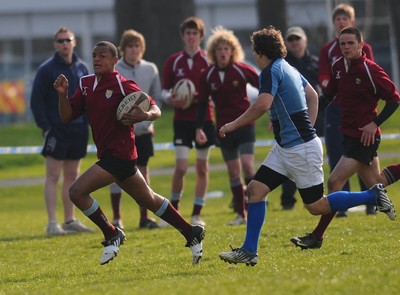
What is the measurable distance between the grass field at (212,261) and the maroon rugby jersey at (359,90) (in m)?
1.20

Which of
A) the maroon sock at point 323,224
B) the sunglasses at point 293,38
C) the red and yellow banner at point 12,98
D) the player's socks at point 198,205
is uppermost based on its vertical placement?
the sunglasses at point 293,38

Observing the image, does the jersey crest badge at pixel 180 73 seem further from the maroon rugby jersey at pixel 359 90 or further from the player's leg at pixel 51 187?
the maroon rugby jersey at pixel 359 90

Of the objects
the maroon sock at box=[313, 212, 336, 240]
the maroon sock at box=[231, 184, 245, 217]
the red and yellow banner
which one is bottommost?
the red and yellow banner

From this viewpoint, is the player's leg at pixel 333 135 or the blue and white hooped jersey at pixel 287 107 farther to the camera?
the player's leg at pixel 333 135

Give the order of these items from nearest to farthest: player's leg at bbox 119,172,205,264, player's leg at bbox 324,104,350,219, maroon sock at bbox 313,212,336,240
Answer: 1. player's leg at bbox 119,172,205,264
2. maroon sock at bbox 313,212,336,240
3. player's leg at bbox 324,104,350,219

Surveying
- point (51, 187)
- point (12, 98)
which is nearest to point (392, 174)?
point (51, 187)

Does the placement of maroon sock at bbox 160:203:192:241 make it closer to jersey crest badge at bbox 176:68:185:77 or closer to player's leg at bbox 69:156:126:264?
player's leg at bbox 69:156:126:264

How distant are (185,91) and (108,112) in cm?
416

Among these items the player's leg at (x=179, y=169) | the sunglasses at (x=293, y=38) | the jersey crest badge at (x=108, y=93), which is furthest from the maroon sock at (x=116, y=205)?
the jersey crest badge at (x=108, y=93)

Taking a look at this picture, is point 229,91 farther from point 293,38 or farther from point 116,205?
point 116,205

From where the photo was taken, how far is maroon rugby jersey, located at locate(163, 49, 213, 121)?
46.7 ft

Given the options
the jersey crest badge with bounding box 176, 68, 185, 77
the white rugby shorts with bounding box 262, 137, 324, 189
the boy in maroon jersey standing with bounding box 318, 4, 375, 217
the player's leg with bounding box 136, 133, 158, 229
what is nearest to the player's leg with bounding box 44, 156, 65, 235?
the player's leg with bounding box 136, 133, 158, 229

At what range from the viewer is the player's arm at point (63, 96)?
9.71m

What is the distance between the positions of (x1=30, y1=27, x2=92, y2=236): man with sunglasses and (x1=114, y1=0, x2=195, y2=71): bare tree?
14018mm
